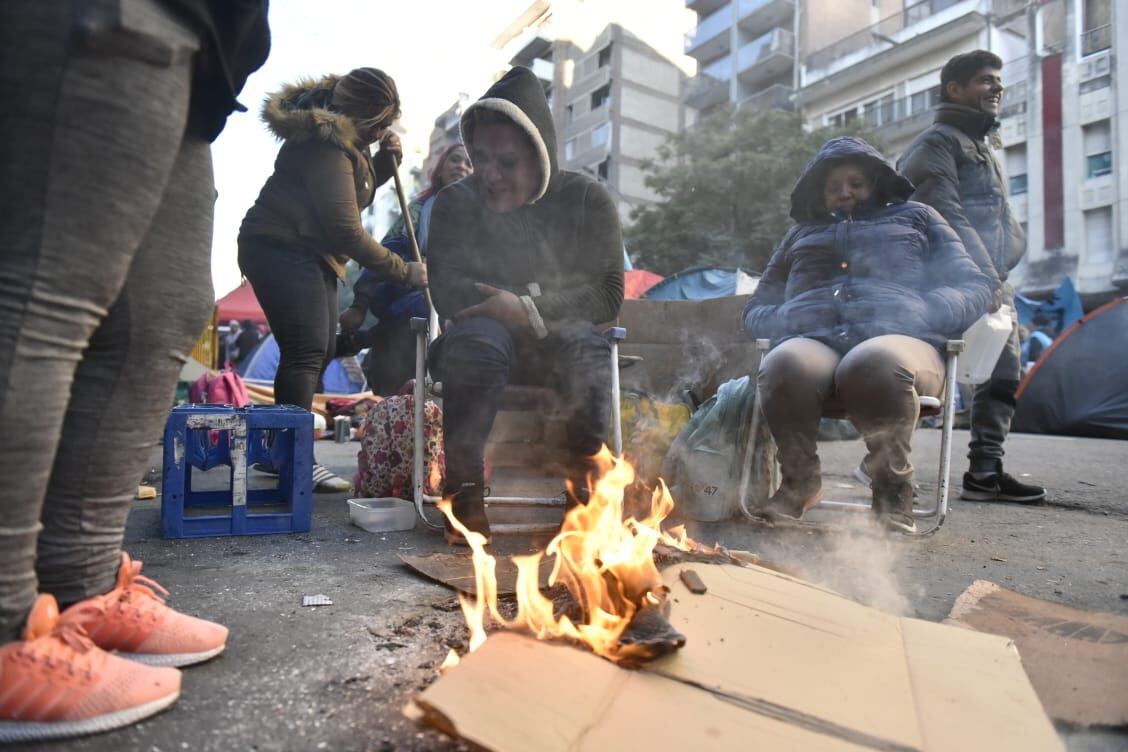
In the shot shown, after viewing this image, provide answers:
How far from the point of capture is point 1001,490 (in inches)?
154

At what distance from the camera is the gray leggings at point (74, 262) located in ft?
3.53

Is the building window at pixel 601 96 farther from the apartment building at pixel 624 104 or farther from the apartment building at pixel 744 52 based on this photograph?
the apartment building at pixel 744 52

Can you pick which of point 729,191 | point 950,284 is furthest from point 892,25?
point 950,284

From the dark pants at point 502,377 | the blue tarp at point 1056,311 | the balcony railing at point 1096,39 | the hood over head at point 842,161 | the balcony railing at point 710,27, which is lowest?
the dark pants at point 502,377

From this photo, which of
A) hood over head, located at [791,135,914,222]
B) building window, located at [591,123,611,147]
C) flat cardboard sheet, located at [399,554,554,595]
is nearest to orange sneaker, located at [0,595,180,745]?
flat cardboard sheet, located at [399,554,554,595]

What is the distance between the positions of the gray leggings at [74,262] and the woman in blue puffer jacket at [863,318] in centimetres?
246

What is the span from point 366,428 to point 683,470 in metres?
1.52

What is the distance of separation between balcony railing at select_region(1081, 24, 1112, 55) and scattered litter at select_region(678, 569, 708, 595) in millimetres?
15157

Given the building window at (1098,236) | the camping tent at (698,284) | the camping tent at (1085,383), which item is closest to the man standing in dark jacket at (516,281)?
the camping tent at (698,284)

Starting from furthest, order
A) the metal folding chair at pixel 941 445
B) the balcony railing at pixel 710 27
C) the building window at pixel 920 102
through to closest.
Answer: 1. the balcony railing at pixel 710 27
2. the building window at pixel 920 102
3. the metal folding chair at pixel 941 445

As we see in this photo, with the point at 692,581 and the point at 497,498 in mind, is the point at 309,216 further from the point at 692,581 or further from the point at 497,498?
the point at 692,581

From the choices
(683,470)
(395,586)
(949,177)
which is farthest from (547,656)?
(949,177)

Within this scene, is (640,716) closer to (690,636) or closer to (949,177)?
(690,636)

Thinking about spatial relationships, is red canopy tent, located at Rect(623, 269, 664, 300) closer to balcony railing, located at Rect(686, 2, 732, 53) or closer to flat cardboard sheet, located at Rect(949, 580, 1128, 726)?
flat cardboard sheet, located at Rect(949, 580, 1128, 726)
